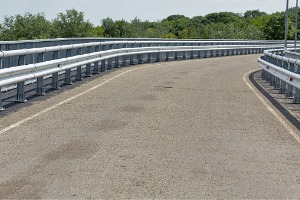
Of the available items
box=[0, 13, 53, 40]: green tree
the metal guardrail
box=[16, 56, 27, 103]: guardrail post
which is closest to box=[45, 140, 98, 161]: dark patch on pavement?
box=[16, 56, 27, 103]: guardrail post

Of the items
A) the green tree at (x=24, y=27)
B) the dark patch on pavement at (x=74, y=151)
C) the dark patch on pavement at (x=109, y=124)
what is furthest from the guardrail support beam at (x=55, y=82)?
the green tree at (x=24, y=27)

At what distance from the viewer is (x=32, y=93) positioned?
42.1 ft

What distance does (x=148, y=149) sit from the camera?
7250 mm

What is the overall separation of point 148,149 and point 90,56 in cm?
983

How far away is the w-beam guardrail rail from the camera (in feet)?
36.1

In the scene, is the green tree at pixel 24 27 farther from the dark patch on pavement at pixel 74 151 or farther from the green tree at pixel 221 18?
the green tree at pixel 221 18

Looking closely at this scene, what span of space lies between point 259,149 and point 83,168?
266 cm

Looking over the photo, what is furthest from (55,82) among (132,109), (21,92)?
(132,109)

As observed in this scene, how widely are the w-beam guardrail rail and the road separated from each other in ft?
2.37

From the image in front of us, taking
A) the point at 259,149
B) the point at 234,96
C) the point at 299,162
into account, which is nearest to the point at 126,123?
the point at 259,149

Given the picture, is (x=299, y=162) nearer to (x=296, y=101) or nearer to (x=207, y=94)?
(x=296, y=101)

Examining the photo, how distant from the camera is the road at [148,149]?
5.49 meters

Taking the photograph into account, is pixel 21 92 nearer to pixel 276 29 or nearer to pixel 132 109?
pixel 132 109

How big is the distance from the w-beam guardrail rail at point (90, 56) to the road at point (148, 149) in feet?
2.37
